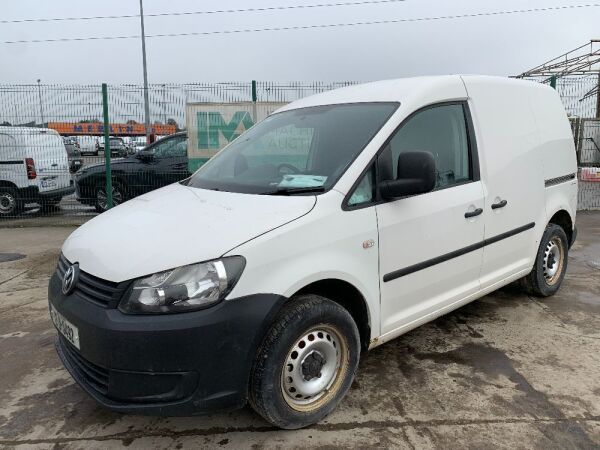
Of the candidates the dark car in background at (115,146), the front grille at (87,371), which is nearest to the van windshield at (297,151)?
the front grille at (87,371)

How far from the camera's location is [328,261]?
256 centimetres

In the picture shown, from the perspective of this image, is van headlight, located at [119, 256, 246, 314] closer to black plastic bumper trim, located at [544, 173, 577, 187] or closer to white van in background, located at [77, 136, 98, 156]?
black plastic bumper trim, located at [544, 173, 577, 187]

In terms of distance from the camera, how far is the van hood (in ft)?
7.60

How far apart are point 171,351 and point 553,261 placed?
3839 mm

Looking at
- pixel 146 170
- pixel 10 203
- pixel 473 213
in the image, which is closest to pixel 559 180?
pixel 473 213

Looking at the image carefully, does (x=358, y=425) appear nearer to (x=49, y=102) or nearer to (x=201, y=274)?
(x=201, y=274)

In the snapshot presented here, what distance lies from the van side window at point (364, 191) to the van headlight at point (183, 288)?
0.81 m

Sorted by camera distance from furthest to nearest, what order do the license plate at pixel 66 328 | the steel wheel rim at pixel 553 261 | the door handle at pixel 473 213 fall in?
the steel wheel rim at pixel 553 261 < the door handle at pixel 473 213 < the license plate at pixel 66 328

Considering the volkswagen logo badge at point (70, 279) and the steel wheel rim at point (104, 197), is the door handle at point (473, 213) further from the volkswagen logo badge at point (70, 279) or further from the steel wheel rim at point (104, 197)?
the steel wheel rim at point (104, 197)

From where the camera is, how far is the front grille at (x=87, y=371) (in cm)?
238

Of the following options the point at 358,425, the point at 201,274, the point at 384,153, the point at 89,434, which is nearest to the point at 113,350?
the point at 201,274

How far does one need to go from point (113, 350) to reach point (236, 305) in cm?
59

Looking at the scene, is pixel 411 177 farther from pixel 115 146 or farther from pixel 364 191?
pixel 115 146

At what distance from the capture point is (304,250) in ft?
8.15
